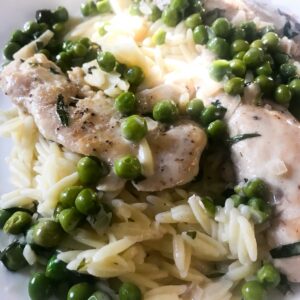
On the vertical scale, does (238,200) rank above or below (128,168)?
below

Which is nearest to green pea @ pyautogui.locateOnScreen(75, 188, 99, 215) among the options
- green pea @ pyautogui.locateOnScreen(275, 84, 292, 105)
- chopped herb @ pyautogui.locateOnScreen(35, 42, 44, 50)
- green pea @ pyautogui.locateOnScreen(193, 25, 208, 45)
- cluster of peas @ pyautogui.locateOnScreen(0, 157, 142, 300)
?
cluster of peas @ pyautogui.locateOnScreen(0, 157, 142, 300)

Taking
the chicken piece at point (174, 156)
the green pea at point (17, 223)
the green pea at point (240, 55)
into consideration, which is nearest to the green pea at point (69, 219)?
the green pea at point (17, 223)

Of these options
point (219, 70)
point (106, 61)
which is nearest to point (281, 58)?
Result: point (219, 70)

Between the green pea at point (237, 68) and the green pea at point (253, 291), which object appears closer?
the green pea at point (253, 291)

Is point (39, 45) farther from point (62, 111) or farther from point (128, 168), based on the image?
point (128, 168)

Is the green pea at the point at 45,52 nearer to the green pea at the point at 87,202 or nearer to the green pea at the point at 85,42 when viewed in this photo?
the green pea at the point at 85,42

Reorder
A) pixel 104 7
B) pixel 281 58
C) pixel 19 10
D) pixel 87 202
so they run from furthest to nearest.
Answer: pixel 19 10 → pixel 104 7 → pixel 281 58 → pixel 87 202
